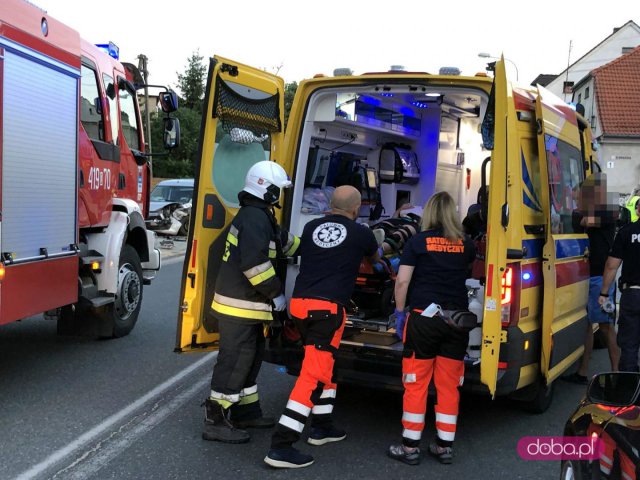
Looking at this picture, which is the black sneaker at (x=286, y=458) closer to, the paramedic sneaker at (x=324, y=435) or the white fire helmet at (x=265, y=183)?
the paramedic sneaker at (x=324, y=435)

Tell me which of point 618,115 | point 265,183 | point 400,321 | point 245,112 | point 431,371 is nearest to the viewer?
point 431,371

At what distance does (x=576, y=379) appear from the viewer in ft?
20.8

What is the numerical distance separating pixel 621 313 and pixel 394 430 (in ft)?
6.40

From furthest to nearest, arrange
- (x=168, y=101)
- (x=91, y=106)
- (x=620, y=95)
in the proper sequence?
1. (x=620, y=95)
2. (x=168, y=101)
3. (x=91, y=106)

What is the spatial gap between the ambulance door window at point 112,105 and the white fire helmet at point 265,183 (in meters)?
3.12

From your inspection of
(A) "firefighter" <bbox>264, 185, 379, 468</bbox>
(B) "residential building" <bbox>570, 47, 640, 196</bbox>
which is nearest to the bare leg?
(A) "firefighter" <bbox>264, 185, 379, 468</bbox>

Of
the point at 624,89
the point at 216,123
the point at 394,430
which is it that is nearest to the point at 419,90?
the point at 216,123

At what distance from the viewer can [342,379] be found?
178 inches

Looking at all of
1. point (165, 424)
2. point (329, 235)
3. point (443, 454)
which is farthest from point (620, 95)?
point (165, 424)

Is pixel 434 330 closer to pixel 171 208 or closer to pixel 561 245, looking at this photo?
pixel 561 245

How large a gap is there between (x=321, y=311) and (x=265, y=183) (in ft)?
2.98

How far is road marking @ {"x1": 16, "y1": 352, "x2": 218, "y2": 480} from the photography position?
3988 mm

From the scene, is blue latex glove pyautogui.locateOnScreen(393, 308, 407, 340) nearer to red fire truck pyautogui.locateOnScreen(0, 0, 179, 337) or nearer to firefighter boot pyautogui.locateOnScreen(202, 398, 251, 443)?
firefighter boot pyautogui.locateOnScreen(202, 398, 251, 443)

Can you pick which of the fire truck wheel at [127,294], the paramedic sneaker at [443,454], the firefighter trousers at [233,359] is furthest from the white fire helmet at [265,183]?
the fire truck wheel at [127,294]
